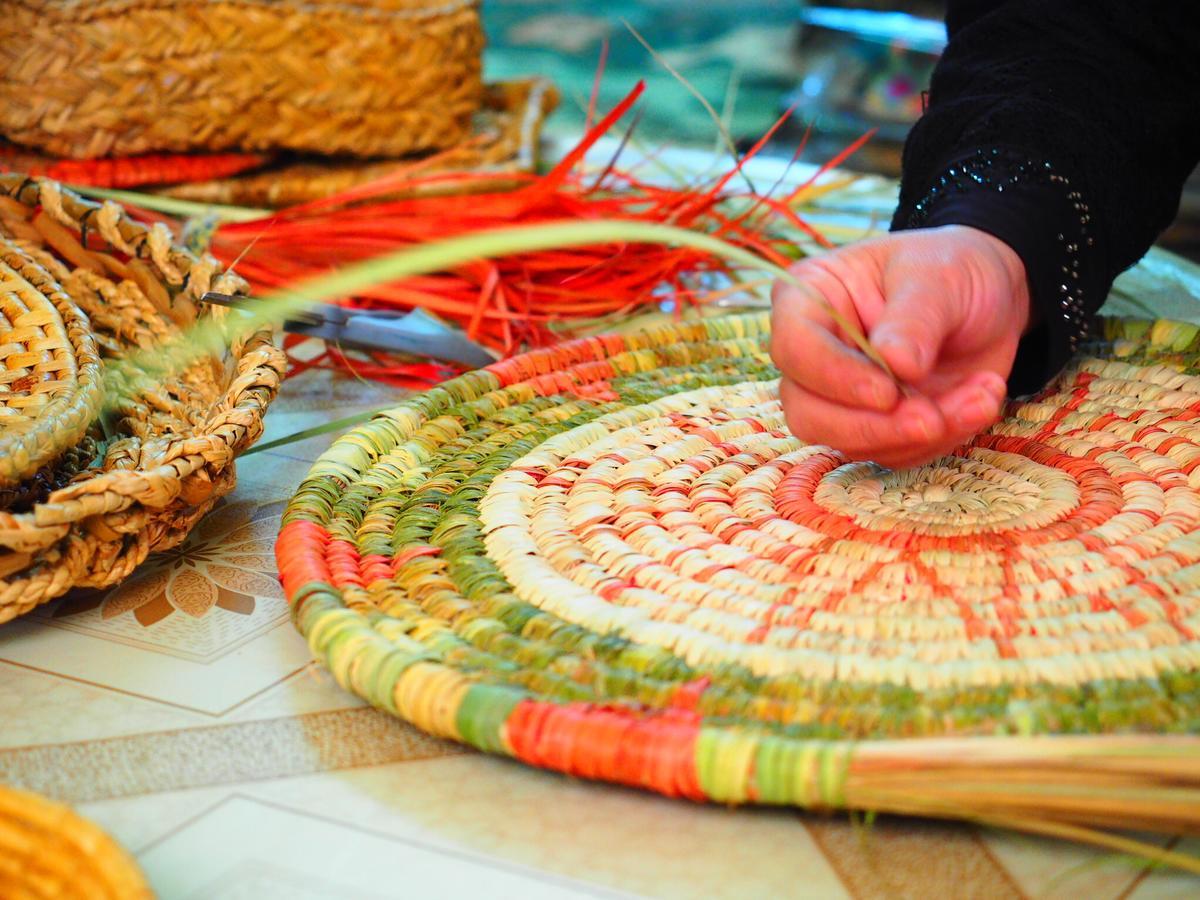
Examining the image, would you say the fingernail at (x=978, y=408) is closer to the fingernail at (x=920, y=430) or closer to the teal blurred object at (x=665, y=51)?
the fingernail at (x=920, y=430)

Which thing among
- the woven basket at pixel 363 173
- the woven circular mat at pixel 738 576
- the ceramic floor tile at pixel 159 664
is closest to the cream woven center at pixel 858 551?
the woven circular mat at pixel 738 576

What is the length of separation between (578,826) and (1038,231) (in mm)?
405

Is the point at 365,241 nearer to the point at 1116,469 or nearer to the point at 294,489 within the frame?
the point at 294,489

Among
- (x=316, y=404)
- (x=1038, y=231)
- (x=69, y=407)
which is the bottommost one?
(x=316, y=404)

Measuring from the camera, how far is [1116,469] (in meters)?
0.60

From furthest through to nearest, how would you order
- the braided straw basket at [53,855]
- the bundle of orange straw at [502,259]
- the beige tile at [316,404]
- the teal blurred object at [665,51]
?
the teal blurred object at [665,51] → the bundle of orange straw at [502,259] → the beige tile at [316,404] → the braided straw basket at [53,855]

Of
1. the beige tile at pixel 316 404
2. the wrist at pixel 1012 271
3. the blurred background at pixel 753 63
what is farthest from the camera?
the blurred background at pixel 753 63

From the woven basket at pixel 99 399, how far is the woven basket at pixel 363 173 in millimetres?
351

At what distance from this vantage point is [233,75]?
1104 millimetres

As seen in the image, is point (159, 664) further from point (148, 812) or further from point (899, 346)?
point (899, 346)

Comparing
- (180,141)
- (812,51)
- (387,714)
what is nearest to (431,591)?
(387,714)

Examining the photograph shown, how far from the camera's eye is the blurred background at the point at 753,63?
2.27 metres

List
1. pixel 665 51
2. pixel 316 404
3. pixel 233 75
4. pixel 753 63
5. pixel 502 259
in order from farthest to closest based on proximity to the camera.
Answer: pixel 665 51
pixel 753 63
pixel 233 75
pixel 502 259
pixel 316 404

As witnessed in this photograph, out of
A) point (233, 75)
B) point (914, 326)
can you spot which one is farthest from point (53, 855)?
point (233, 75)
